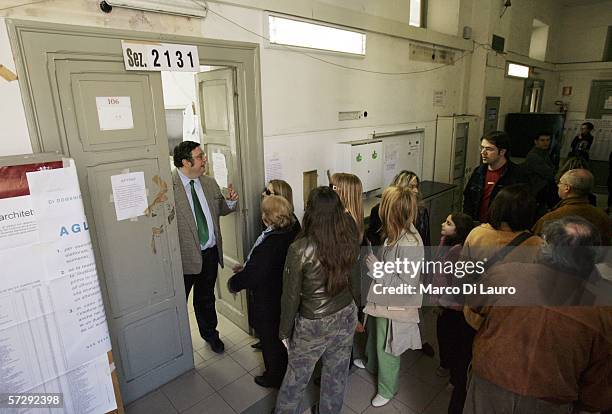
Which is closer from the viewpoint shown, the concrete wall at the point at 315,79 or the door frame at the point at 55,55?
the door frame at the point at 55,55

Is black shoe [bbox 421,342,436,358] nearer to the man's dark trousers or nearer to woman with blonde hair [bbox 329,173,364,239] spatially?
woman with blonde hair [bbox 329,173,364,239]

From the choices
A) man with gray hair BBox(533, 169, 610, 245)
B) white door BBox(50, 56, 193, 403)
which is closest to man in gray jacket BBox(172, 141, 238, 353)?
white door BBox(50, 56, 193, 403)

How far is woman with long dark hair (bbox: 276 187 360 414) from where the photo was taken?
5.98ft

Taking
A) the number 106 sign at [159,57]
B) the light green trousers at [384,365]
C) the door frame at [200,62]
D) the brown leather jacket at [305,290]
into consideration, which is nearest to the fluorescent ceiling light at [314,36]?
the door frame at [200,62]

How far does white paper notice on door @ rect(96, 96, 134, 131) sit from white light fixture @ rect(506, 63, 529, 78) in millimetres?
5972

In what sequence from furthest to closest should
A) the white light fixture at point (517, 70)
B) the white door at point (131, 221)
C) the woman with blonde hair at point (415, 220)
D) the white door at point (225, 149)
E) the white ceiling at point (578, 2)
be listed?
the white ceiling at point (578, 2) → the white light fixture at point (517, 70) → the white door at point (225, 149) → the woman with blonde hair at point (415, 220) → the white door at point (131, 221)

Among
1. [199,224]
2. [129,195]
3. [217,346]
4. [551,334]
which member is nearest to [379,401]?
[217,346]

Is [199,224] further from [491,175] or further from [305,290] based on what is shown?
[491,175]

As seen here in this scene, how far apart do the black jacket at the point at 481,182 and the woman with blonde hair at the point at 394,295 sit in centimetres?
150

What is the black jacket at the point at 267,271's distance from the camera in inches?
86.3

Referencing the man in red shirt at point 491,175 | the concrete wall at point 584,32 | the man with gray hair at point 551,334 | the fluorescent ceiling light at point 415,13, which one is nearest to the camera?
the man with gray hair at point 551,334

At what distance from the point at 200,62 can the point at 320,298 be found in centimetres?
170

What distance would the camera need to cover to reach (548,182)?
11.1 ft

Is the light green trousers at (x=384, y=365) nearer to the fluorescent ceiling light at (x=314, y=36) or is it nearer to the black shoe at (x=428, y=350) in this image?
the black shoe at (x=428, y=350)
